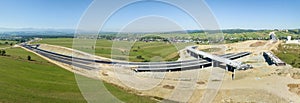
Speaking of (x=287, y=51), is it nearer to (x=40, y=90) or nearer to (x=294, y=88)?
(x=294, y=88)

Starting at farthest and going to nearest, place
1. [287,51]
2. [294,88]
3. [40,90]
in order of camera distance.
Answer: [287,51] → [294,88] → [40,90]

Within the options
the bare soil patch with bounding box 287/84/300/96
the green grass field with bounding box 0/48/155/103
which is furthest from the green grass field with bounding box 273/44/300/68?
the green grass field with bounding box 0/48/155/103

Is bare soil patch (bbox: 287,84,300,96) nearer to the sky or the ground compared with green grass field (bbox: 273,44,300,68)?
nearer to the ground

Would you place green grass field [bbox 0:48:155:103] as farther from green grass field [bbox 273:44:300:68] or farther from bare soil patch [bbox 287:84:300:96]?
green grass field [bbox 273:44:300:68]

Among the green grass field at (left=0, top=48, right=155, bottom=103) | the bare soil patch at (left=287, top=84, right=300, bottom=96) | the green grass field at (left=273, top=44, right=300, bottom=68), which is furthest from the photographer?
the green grass field at (left=273, top=44, right=300, bottom=68)

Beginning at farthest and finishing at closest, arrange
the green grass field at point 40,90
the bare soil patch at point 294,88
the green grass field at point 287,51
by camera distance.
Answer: the green grass field at point 287,51 < the bare soil patch at point 294,88 < the green grass field at point 40,90

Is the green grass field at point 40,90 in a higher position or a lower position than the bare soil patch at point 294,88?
higher

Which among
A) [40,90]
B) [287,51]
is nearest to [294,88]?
[40,90]

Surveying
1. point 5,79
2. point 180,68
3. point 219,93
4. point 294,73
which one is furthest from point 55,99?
point 294,73

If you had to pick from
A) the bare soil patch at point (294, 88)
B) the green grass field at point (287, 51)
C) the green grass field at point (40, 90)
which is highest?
the green grass field at point (40, 90)

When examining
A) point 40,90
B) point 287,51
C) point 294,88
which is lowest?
point 294,88

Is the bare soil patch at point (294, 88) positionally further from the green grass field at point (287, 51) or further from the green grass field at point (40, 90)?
the green grass field at point (287, 51)

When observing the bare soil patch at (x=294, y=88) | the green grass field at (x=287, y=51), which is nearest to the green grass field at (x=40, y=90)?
the bare soil patch at (x=294, y=88)
